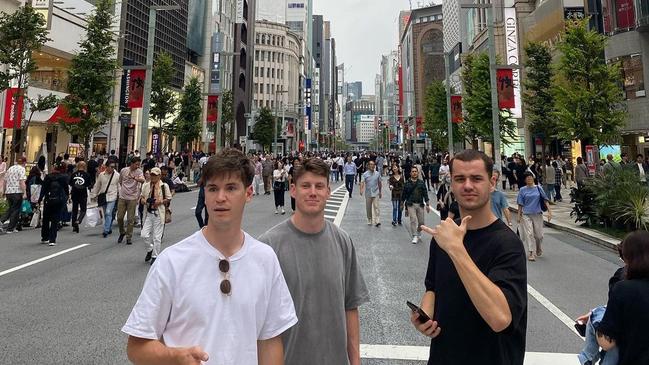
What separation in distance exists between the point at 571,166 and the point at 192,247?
35708 mm

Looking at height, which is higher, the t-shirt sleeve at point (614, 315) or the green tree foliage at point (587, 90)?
the green tree foliage at point (587, 90)

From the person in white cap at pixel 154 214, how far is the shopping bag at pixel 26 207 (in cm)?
603

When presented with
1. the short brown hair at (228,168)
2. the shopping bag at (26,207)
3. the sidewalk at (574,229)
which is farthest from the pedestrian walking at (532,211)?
the shopping bag at (26,207)

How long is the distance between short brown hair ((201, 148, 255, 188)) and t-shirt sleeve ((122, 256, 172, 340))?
44 cm

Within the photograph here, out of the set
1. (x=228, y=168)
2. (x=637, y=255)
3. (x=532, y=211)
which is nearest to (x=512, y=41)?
(x=532, y=211)

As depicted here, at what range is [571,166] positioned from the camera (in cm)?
3139

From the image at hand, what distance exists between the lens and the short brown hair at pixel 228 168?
1.87 m

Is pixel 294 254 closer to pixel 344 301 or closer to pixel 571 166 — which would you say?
pixel 344 301

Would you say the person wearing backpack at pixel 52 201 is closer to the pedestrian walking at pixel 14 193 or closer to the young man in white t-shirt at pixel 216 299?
the pedestrian walking at pixel 14 193

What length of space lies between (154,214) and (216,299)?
755 centimetres

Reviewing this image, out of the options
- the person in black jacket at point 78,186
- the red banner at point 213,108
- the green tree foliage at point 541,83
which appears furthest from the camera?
the red banner at point 213,108

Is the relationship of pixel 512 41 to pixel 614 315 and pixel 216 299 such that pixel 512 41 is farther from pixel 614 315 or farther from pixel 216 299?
pixel 216 299

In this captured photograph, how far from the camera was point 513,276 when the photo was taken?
1.91 m

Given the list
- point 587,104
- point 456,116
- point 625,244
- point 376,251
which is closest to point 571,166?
point 456,116
